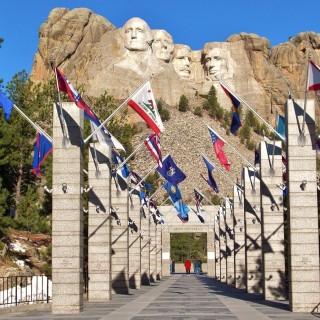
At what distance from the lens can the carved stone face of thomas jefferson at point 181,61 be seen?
16912cm

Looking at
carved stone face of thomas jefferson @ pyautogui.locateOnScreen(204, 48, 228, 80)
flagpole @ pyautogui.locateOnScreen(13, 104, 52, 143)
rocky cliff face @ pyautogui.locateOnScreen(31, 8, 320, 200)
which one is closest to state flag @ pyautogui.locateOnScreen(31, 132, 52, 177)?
flagpole @ pyautogui.locateOnScreen(13, 104, 52, 143)

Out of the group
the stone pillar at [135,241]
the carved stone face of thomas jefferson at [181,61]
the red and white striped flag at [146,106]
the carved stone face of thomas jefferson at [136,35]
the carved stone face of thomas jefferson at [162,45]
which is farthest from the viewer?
the carved stone face of thomas jefferson at [181,61]

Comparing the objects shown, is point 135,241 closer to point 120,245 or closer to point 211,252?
point 120,245

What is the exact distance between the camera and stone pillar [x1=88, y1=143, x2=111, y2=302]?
30031 millimetres

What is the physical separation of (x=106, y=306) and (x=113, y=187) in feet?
32.2

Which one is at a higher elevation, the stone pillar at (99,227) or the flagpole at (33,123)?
the flagpole at (33,123)

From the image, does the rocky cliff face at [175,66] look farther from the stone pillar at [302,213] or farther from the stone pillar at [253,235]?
the stone pillar at [302,213]

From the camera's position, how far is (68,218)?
24.7 meters

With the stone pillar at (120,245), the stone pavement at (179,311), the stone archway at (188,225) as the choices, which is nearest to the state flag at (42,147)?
the stone pavement at (179,311)

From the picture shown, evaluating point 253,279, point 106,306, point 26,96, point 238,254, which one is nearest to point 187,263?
point 26,96

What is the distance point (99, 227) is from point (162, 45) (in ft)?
430

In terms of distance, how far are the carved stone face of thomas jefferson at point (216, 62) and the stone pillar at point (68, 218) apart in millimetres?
140507

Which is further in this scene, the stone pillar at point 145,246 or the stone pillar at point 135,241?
the stone pillar at point 145,246

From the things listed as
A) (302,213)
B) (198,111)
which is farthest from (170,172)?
(198,111)
